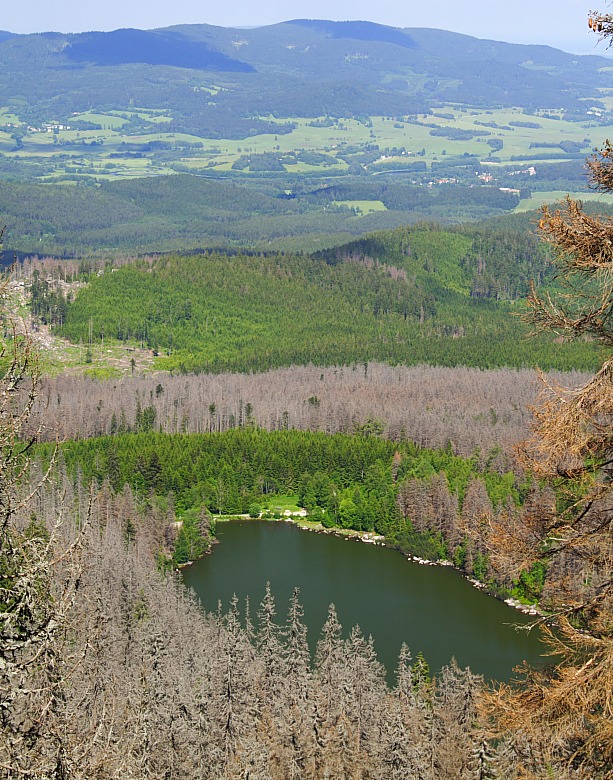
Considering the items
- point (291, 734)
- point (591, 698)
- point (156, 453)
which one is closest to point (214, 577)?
point (156, 453)

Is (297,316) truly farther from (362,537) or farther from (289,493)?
(362,537)

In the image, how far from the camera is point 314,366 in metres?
138

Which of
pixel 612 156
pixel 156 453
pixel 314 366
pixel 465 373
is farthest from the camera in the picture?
pixel 314 366

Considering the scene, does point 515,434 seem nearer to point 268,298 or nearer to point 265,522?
point 265,522

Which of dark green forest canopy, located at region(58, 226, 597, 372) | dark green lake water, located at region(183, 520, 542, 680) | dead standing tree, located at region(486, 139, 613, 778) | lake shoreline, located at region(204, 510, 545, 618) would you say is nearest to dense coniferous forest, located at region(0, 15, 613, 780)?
dead standing tree, located at region(486, 139, 613, 778)

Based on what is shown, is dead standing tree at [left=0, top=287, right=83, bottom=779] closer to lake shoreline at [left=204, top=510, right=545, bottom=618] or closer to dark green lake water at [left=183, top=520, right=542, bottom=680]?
dark green lake water at [left=183, top=520, right=542, bottom=680]

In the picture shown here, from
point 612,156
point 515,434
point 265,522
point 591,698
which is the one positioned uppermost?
point 612,156

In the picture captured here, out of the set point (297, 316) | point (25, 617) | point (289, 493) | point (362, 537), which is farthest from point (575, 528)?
point (297, 316)

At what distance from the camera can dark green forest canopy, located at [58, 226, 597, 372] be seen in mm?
144250

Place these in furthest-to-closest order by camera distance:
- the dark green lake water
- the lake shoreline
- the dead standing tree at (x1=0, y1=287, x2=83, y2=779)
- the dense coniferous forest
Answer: the lake shoreline
the dark green lake water
the dense coniferous forest
the dead standing tree at (x1=0, y1=287, x2=83, y2=779)

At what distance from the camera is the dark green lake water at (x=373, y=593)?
57656 mm

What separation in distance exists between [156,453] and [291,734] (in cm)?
6097

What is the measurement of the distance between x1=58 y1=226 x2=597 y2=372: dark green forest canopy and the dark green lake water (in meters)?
58.8

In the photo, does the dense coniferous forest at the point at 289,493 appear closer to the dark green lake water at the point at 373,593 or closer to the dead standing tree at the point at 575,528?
the dead standing tree at the point at 575,528
